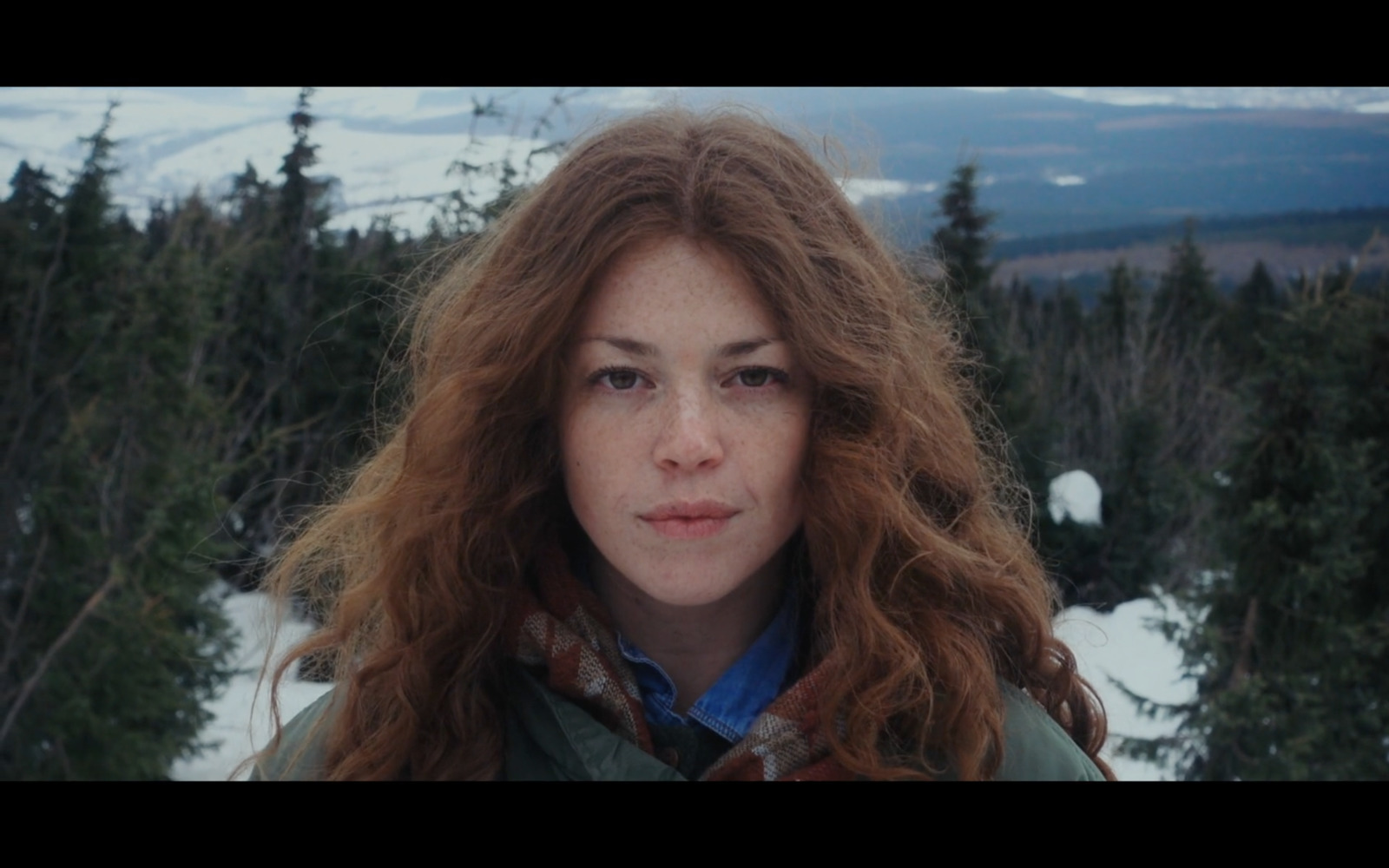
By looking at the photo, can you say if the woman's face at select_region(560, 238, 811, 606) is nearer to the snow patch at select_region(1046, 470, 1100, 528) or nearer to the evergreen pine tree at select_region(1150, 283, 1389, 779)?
the evergreen pine tree at select_region(1150, 283, 1389, 779)

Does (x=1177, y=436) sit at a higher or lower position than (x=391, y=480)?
lower

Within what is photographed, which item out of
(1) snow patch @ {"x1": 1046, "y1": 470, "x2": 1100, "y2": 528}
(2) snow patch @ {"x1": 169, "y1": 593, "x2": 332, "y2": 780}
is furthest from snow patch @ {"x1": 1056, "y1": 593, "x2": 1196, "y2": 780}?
(2) snow patch @ {"x1": 169, "y1": 593, "x2": 332, "y2": 780}

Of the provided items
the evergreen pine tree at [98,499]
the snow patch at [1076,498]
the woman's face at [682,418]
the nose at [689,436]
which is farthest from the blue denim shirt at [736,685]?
the snow patch at [1076,498]

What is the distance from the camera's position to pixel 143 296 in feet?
21.0

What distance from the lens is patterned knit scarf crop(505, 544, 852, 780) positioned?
1807 millimetres

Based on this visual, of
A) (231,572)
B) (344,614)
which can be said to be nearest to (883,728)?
(344,614)

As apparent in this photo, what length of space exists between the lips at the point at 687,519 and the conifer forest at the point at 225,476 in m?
3.52

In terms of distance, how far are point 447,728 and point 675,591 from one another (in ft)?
1.47

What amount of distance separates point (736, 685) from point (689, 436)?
46 cm

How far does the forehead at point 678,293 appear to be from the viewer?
1797 mm

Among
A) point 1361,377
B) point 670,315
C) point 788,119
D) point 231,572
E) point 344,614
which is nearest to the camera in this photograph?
point 670,315

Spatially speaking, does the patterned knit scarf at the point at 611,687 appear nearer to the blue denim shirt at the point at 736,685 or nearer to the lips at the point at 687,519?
the blue denim shirt at the point at 736,685

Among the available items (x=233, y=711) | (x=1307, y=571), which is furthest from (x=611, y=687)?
(x=233, y=711)
